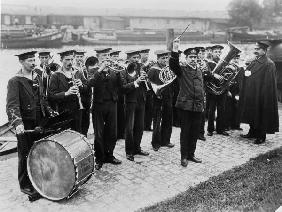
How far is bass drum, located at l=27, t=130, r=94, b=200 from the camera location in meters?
5.91

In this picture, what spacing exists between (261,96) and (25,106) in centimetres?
593

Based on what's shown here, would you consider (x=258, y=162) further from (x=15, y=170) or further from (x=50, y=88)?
(x=15, y=170)

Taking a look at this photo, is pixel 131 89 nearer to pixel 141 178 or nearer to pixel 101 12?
pixel 141 178

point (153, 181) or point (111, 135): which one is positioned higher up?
point (111, 135)

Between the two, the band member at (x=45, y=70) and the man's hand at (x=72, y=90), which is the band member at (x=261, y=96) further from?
the band member at (x=45, y=70)

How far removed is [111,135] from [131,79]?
1277 mm

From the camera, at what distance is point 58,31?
47.2 meters

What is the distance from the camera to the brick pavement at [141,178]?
239 inches

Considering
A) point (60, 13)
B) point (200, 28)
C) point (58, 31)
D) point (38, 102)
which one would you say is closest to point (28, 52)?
point (38, 102)

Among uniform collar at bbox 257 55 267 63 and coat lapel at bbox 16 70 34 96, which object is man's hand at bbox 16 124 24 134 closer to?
coat lapel at bbox 16 70 34 96

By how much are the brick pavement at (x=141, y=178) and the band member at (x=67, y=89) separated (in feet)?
4.34

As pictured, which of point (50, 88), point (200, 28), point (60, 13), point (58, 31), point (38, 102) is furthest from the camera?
point (200, 28)

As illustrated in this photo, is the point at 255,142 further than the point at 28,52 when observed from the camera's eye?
Yes

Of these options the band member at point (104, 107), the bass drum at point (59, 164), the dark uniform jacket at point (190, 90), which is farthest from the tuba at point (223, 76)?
the bass drum at point (59, 164)
